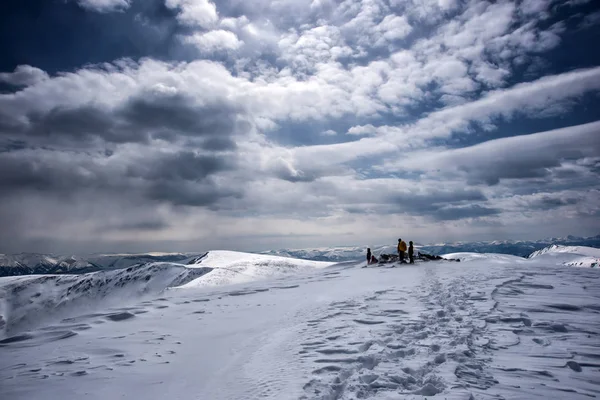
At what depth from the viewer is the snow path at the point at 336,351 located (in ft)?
15.5

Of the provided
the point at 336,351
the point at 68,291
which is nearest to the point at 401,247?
the point at 336,351

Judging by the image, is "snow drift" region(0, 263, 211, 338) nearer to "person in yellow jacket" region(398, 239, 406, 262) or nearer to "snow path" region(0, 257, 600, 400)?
"person in yellow jacket" region(398, 239, 406, 262)

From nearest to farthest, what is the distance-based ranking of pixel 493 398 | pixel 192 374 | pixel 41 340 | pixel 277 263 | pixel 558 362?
pixel 493 398 → pixel 558 362 → pixel 192 374 → pixel 41 340 → pixel 277 263

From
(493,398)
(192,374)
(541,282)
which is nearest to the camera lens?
(493,398)

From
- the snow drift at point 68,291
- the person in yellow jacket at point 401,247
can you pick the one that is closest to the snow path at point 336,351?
the person in yellow jacket at point 401,247

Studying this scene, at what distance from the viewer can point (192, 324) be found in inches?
408

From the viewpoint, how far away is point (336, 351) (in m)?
6.37

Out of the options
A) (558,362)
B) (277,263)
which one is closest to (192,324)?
(558,362)

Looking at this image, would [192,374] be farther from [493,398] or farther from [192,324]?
[493,398]

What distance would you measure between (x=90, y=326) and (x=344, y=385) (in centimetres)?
921

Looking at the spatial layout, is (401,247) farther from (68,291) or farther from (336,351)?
(68,291)

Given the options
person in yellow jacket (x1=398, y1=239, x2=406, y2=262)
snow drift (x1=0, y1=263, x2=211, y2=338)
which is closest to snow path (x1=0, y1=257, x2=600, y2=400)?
person in yellow jacket (x1=398, y1=239, x2=406, y2=262)

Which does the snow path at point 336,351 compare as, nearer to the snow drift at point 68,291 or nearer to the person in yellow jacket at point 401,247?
the person in yellow jacket at point 401,247

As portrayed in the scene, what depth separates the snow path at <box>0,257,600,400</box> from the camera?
4.74 m
